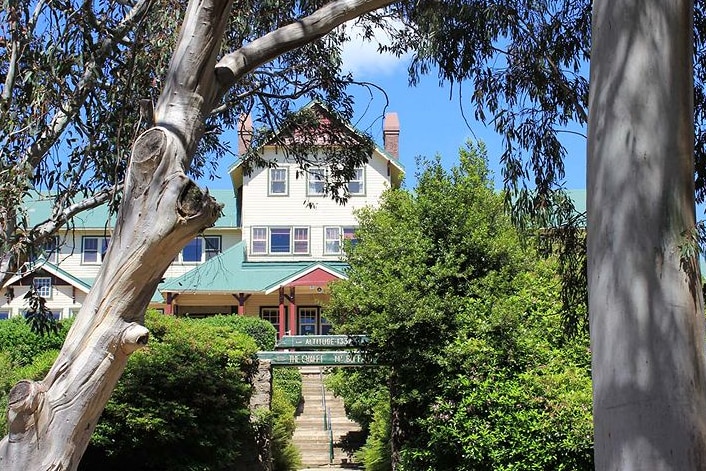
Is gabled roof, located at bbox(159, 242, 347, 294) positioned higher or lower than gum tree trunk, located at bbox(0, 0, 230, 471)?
higher

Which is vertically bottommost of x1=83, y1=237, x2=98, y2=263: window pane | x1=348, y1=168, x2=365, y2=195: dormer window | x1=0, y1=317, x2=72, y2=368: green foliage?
x1=0, y1=317, x2=72, y2=368: green foliage

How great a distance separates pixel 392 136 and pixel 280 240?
21.3 ft

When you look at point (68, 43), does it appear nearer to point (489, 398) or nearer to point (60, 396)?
point (60, 396)

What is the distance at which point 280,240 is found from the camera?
33750 millimetres

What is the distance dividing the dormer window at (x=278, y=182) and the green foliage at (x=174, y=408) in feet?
62.2

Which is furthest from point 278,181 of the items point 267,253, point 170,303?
point 170,303

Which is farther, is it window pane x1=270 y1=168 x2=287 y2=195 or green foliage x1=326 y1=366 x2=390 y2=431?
window pane x1=270 y1=168 x2=287 y2=195

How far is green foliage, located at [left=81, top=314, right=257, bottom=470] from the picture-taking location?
12742 millimetres

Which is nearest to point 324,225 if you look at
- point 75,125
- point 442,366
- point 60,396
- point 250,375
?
point 250,375

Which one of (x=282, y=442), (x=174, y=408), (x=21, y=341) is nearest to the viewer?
(x=174, y=408)

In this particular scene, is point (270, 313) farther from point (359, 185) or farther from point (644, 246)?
point (644, 246)

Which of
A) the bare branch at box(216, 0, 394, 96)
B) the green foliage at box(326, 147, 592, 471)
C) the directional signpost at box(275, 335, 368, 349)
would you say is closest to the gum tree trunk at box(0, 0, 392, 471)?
the bare branch at box(216, 0, 394, 96)

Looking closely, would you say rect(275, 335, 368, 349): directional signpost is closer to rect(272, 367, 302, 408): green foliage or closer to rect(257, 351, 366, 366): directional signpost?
rect(257, 351, 366, 366): directional signpost

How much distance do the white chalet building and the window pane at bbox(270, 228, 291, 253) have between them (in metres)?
0.04
